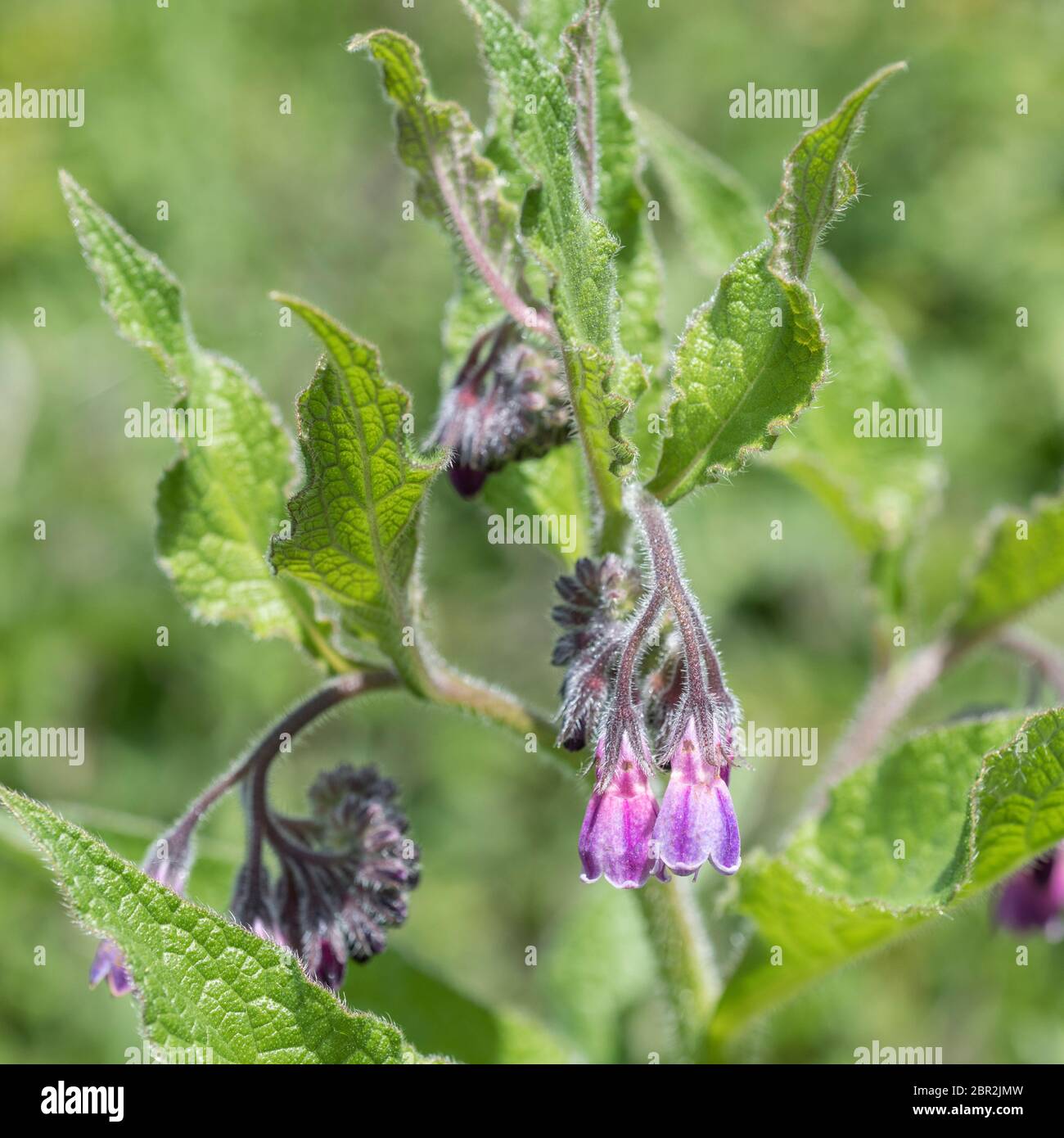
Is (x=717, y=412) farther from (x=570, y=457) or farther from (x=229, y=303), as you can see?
(x=229, y=303)

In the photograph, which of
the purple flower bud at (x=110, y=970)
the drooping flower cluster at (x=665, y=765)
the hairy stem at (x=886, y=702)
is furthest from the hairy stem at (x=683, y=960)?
the purple flower bud at (x=110, y=970)

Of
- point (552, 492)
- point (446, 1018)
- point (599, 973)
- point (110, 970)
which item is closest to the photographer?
point (110, 970)

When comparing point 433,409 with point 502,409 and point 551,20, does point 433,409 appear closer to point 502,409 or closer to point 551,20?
point 551,20

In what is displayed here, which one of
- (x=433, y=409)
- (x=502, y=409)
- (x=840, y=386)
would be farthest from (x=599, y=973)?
(x=433, y=409)

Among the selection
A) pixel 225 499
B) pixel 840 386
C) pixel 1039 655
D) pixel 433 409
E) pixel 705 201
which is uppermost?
pixel 433 409

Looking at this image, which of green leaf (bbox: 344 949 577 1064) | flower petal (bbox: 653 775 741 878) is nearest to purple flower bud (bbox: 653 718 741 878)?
flower petal (bbox: 653 775 741 878)

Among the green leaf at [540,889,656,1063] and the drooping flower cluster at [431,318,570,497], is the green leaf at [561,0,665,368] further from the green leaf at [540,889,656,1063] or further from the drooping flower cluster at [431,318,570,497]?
the green leaf at [540,889,656,1063]
